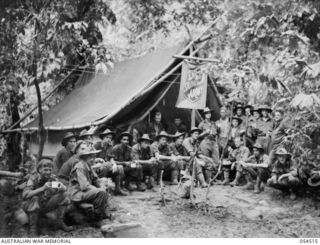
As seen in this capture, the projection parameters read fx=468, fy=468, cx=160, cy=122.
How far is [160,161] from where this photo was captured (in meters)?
7.54

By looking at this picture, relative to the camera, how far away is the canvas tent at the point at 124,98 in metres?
8.28

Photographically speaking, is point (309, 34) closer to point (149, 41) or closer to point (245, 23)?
point (245, 23)

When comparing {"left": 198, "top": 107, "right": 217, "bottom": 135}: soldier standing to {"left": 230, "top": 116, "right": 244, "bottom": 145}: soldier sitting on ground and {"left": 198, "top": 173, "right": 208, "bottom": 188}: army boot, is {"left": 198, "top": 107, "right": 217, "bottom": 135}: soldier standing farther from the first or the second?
{"left": 198, "top": 173, "right": 208, "bottom": 188}: army boot

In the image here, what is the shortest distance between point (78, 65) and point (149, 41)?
8.58 ft

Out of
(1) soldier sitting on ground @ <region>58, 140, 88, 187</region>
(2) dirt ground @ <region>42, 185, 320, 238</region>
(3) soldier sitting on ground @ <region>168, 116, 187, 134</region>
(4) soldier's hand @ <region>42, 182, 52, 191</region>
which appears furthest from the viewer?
(3) soldier sitting on ground @ <region>168, 116, 187, 134</region>

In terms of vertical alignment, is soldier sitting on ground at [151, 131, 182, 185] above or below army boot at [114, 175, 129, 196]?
above

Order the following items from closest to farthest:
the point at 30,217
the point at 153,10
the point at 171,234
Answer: the point at 30,217 < the point at 171,234 < the point at 153,10

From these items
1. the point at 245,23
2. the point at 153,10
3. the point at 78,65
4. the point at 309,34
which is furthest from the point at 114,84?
the point at 309,34

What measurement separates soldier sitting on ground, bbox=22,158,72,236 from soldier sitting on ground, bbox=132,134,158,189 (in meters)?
2.13

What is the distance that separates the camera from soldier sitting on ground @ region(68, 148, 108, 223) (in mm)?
5406

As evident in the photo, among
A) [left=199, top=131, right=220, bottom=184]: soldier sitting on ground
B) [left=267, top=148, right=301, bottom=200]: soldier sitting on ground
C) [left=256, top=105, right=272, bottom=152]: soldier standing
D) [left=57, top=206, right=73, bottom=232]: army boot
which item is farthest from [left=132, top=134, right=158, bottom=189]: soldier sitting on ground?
[left=57, top=206, right=73, bottom=232]: army boot

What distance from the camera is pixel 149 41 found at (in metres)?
11.6

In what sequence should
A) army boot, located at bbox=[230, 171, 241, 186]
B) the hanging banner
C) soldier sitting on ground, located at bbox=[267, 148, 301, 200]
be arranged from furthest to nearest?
the hanging banner < army boot, located at bbox=[230, 171, 241, 186] < soldier sitting on ground, located at bbox=[267, 148, 301, 200]

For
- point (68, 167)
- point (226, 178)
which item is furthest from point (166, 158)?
point (68, 167)
